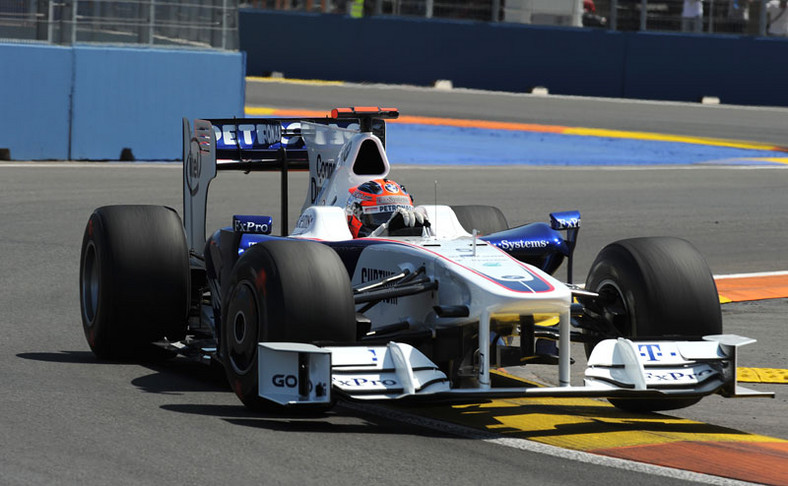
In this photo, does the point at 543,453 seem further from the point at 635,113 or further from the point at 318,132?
the point at 635,113

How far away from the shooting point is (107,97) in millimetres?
18484

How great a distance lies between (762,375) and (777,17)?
2430 centimetres

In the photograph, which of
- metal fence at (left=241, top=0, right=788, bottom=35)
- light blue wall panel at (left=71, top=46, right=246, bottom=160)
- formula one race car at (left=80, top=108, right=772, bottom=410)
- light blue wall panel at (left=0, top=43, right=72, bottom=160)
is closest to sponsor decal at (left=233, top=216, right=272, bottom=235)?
formula one race car at (left=80, top=108, right=772, bottom=410)

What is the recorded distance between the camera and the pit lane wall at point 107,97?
58.7 ft

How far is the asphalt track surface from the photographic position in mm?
5809

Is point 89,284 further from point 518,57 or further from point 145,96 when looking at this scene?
point 518,57

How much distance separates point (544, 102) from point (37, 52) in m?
14.3

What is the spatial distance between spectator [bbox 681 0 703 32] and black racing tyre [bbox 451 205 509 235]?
2290 cm

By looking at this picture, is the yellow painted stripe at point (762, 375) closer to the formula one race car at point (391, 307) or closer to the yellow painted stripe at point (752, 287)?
the formula one race car at point (391, 307)

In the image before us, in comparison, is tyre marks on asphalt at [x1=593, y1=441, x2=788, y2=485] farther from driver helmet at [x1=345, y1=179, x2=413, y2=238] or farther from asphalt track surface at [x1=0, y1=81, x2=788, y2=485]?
driver helmet at [x1=345, y1=179, x2=413, y2=238]

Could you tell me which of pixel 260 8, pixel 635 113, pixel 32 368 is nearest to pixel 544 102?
pixel 635 113

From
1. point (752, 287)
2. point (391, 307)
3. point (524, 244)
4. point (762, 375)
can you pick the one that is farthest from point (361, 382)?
point (752, 287)

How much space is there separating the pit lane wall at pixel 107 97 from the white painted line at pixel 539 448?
12.0 m

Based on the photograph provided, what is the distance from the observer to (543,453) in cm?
618
